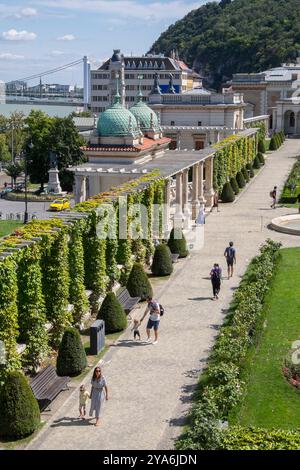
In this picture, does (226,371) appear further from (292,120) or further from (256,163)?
(292,120)

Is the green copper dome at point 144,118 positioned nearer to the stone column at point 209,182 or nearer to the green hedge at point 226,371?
the stone column at point 209,182

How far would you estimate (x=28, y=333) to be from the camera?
2222 cm

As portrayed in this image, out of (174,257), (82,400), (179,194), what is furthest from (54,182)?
(82,400)

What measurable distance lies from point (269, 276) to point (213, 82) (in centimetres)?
17403

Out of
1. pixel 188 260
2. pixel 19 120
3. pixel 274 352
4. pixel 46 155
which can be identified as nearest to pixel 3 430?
pixel 274 352

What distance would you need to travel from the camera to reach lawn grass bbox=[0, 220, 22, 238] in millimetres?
50947

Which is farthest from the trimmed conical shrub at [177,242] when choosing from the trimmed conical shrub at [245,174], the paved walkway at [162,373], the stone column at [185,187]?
the trimmed conical shrub at [245,174]

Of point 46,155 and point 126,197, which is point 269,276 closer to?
point 126,197

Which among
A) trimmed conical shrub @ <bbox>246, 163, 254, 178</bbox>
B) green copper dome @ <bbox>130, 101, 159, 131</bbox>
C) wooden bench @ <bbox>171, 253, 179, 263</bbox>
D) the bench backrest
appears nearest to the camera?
the bench backrest

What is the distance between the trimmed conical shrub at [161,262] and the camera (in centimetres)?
3425

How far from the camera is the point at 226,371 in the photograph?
19.9 m

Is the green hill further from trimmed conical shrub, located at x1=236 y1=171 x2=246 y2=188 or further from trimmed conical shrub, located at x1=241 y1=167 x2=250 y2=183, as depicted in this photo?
trimmed conical shrub, located at x1=236 y1=171 x2=246 y2=188

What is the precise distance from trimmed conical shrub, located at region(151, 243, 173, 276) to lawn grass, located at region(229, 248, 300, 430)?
521 cm

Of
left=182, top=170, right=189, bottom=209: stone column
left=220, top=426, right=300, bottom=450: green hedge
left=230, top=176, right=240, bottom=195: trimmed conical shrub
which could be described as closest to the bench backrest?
left=220, top=426, right=300, bottom=450: green hedge
